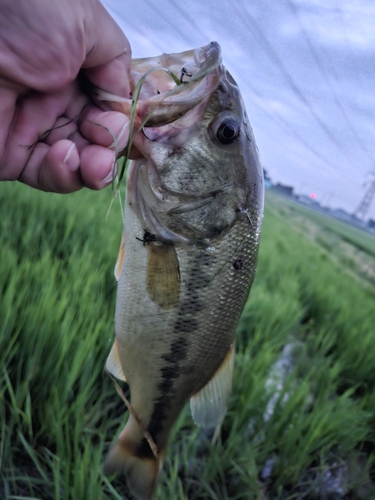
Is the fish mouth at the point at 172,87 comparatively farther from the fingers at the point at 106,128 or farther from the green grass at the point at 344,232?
the green grass at the point at 344,232

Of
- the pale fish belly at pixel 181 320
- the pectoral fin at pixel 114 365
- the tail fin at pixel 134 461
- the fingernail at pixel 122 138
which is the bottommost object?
the tail fin at pixel 134 461

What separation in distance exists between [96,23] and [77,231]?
1922 millimetres

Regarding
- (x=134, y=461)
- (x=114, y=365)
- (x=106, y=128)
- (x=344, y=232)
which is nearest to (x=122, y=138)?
(x=106, y=128)

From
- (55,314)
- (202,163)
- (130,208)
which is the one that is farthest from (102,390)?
→ (202,163)

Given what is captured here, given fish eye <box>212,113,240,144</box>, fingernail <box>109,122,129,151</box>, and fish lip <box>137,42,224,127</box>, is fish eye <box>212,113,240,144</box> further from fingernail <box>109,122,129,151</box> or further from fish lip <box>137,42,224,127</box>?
fingernail <box>109,122,129,151</box>

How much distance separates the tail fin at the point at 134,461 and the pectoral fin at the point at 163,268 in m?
0.53

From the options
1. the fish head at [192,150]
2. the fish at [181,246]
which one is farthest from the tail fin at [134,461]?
the fish head at [192,150]

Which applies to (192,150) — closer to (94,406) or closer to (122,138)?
(122,138)

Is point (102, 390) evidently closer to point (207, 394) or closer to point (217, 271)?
point (207, 394)

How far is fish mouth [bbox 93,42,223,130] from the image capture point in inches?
41.2

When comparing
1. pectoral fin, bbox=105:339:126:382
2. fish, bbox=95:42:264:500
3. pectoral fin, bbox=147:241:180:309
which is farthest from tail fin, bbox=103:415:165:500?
pectoral fin, bbox=147:241:180:309

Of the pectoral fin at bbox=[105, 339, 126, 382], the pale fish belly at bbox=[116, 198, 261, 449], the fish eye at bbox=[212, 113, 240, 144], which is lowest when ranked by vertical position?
the pectoral fin at bbox=[105, 339, 126, 382]

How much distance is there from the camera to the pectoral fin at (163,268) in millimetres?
1231

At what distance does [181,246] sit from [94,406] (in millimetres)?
896
